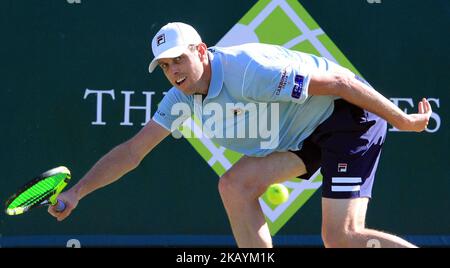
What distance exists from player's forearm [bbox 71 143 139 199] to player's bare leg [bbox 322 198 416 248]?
985mm

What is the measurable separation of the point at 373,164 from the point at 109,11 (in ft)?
6.75

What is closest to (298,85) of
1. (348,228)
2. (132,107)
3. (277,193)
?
(348,228)

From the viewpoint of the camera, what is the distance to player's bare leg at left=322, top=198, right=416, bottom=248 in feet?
16.5

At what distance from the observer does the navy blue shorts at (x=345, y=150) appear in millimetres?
5207

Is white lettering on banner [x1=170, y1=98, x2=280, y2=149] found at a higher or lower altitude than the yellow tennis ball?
higher

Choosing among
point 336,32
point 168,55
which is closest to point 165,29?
point 168,55

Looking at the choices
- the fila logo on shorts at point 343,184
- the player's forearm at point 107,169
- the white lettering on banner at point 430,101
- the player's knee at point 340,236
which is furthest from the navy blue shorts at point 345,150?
the white lettering on banner at point 430,101

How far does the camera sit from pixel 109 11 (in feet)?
21.4

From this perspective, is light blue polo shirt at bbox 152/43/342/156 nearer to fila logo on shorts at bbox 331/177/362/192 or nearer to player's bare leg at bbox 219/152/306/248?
player's bare leg at bbox 219/152/306/248

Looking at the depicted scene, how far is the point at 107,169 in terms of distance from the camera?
17.1 ft

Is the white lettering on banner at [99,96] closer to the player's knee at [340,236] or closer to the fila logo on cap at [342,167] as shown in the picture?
the fila logo on cap at [342,167]

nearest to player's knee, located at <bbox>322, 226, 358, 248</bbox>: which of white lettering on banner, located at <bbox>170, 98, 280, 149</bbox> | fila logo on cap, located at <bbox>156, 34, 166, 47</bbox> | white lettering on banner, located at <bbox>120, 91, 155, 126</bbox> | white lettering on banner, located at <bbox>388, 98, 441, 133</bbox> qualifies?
white lettering on banner, located at <bbox>170, 98, 280, 149</bbox>

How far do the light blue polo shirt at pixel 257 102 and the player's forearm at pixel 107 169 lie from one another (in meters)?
0.24

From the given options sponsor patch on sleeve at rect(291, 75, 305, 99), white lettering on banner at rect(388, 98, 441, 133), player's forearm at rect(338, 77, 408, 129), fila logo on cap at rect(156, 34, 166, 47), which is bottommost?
white lettering on banner at rect(388, 98, 441, 133)
